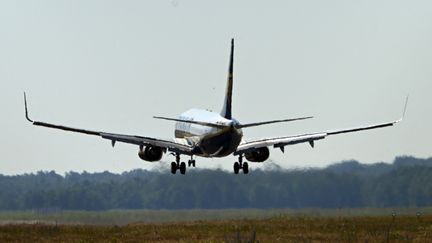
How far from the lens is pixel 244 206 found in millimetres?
107938

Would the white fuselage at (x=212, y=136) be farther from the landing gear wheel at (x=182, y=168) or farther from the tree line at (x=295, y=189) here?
the tree line at (x=295, y=189)

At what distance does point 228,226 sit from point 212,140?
7.21 metres

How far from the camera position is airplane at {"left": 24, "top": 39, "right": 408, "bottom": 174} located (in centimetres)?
7925

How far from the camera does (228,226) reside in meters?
81.6

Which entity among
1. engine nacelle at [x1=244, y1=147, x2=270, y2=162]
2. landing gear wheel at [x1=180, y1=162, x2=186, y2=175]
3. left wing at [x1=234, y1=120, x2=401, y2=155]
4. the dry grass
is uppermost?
left wing at [x1=234, y1=120, x2=401, y2=155]

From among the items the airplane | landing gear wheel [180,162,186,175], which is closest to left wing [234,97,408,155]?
the airplane

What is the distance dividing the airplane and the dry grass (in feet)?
19.4

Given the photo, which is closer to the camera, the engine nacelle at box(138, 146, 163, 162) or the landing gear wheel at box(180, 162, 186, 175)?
the engine nacelle at box(138, 146, 163, 162)

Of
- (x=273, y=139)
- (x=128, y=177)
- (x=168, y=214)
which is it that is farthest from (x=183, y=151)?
(x=128, y=177)

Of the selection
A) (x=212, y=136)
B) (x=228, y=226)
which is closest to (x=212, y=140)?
(x=212, y=136)

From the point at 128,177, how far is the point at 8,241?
239ft

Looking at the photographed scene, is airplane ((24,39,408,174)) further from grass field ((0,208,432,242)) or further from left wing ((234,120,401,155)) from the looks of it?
grass field ((0,208,432,242))

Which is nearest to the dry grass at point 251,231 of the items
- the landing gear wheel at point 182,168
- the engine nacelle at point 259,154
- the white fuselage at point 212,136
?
the landing gear wheel at point 182,168

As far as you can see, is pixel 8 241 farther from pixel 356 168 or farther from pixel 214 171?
pixel 356 168
